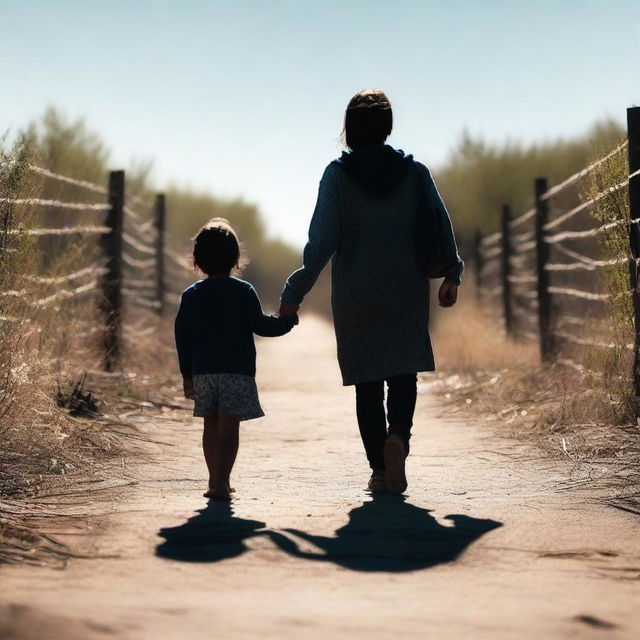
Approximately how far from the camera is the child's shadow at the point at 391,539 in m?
3.66

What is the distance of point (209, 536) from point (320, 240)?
4.72 ft

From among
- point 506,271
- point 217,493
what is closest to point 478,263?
point 506,271

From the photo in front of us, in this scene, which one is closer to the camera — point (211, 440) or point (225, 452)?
point (225, 452)

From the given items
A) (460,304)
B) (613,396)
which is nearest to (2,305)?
(613,396)

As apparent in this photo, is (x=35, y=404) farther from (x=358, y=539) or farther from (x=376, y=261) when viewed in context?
(x=358, y=539)

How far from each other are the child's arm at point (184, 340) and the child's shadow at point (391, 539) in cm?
102

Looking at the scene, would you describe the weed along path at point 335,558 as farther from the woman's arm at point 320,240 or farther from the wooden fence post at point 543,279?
the wooden fence post at point 543,279

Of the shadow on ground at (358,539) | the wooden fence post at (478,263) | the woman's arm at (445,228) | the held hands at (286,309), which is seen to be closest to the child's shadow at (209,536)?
the shadow on ground at (358,539)

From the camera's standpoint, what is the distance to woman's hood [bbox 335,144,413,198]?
4.89 meters

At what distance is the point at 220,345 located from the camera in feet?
15.9

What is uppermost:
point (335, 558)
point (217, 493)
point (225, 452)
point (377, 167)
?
point (377, 167)

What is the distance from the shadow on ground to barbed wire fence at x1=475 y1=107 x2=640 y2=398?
2526mm

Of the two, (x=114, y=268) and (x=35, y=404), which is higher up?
(x=114, y=268)

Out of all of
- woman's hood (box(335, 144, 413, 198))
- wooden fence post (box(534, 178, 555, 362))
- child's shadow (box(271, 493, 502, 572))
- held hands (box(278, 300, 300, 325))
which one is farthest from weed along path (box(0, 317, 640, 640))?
wooden fence post (box(534, 178, 555, 362))
